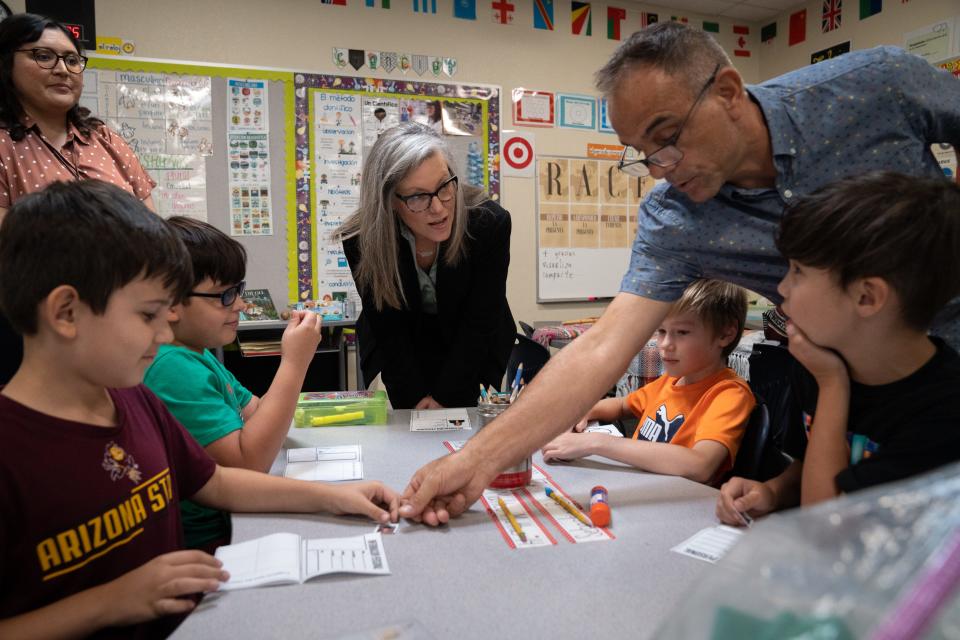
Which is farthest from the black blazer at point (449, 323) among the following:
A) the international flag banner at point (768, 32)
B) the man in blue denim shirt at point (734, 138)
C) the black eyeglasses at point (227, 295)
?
the international flag banner at point (768, 32)

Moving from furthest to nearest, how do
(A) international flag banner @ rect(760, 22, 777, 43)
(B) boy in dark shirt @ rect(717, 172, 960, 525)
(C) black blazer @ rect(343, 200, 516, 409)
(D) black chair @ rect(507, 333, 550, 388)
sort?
(A) international flag banner @ rect(760, 22, 777, 43) → (D) black chair @ rect(507, 333, 550, 388) → (C) black blazer @ rect(343, 200, 516, 409) → (B) boy in dark shirt @ rect(717, 172, 960, 525)

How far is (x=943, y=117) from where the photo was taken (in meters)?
1.20

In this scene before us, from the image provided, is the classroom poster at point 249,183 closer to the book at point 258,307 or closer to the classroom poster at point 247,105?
the classroom poster at point 247,105

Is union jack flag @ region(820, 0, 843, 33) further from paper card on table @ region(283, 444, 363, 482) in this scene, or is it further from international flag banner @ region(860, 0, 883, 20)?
paper card on table @ region(283, 444, 363, 482)

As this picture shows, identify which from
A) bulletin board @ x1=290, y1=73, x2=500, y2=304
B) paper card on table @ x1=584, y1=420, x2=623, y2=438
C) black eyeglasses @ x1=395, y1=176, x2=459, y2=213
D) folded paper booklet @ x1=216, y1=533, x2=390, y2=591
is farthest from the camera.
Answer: bulletin board @ x1=290, y1=73, x2=500, y2=304

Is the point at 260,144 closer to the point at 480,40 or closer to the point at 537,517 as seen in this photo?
the point at 480,40

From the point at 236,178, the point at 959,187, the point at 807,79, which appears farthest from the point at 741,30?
the point at 959,187

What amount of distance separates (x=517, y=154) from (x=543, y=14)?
3.04 feet

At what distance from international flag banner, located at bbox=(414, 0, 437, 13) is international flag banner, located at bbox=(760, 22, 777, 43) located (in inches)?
99.3

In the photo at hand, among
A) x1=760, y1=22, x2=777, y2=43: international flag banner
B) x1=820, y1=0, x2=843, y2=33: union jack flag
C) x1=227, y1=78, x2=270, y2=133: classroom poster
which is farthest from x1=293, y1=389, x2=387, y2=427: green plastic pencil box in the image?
x1=760, y1=22, x2=777, y2=43: international flag banner

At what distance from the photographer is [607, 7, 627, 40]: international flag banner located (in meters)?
4.43

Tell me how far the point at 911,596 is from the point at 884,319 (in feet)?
2.71

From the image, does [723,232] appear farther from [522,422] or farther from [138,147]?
[138,147]

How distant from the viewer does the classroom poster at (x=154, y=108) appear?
3.49m
